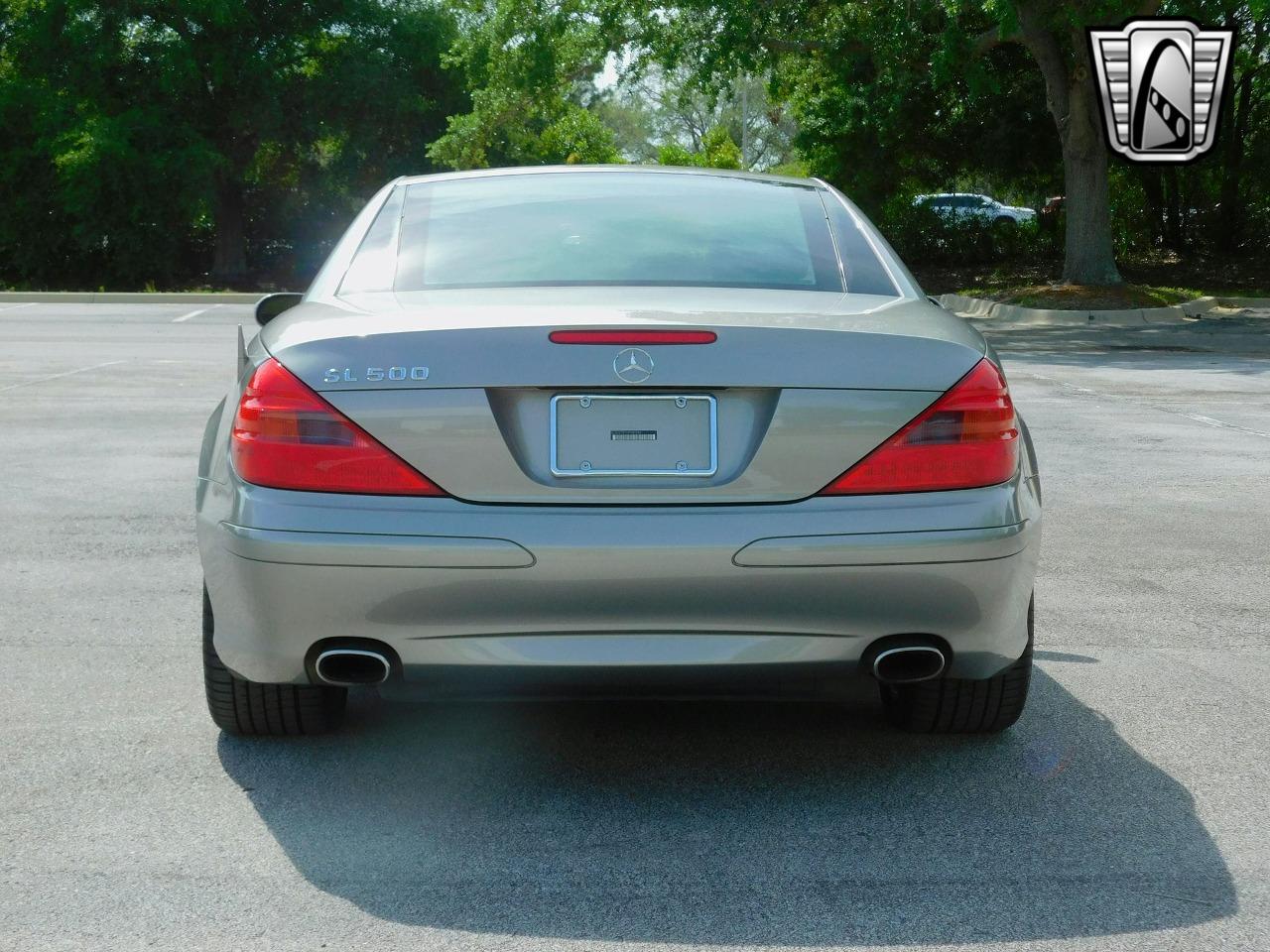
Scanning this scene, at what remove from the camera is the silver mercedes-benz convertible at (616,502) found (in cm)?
363

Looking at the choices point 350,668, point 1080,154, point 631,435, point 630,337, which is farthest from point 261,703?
point 1080,154

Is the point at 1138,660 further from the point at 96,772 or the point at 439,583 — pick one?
the point at 96,772

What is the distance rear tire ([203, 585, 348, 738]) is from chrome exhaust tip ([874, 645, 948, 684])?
144 centimetres

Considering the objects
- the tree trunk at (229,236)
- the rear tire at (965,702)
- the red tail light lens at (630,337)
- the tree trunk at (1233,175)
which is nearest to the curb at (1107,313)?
the tree trunk at (1233,175)

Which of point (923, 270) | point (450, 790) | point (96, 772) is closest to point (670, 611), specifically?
point (450, 790)

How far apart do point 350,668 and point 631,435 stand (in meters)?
0.84

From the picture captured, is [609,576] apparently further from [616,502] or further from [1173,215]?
[1173,215]

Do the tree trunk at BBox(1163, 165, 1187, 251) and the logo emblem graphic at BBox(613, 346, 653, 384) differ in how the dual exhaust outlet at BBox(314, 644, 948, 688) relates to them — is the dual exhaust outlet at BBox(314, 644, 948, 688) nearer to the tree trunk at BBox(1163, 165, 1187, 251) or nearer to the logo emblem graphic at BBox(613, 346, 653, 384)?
the logo emblem graphic at BBox(613, 346, 653, 384)

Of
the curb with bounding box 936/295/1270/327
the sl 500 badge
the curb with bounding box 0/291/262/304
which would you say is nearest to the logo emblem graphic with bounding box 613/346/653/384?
the sl 500 badge

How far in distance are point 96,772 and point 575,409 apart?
158 centimetres

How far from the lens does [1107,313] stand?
2409 centimetres

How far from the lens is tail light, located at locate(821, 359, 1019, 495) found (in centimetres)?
371

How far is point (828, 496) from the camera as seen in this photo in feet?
12.1

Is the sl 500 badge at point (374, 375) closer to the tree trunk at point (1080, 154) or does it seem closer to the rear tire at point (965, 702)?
the rear tire at point (965, 702)
